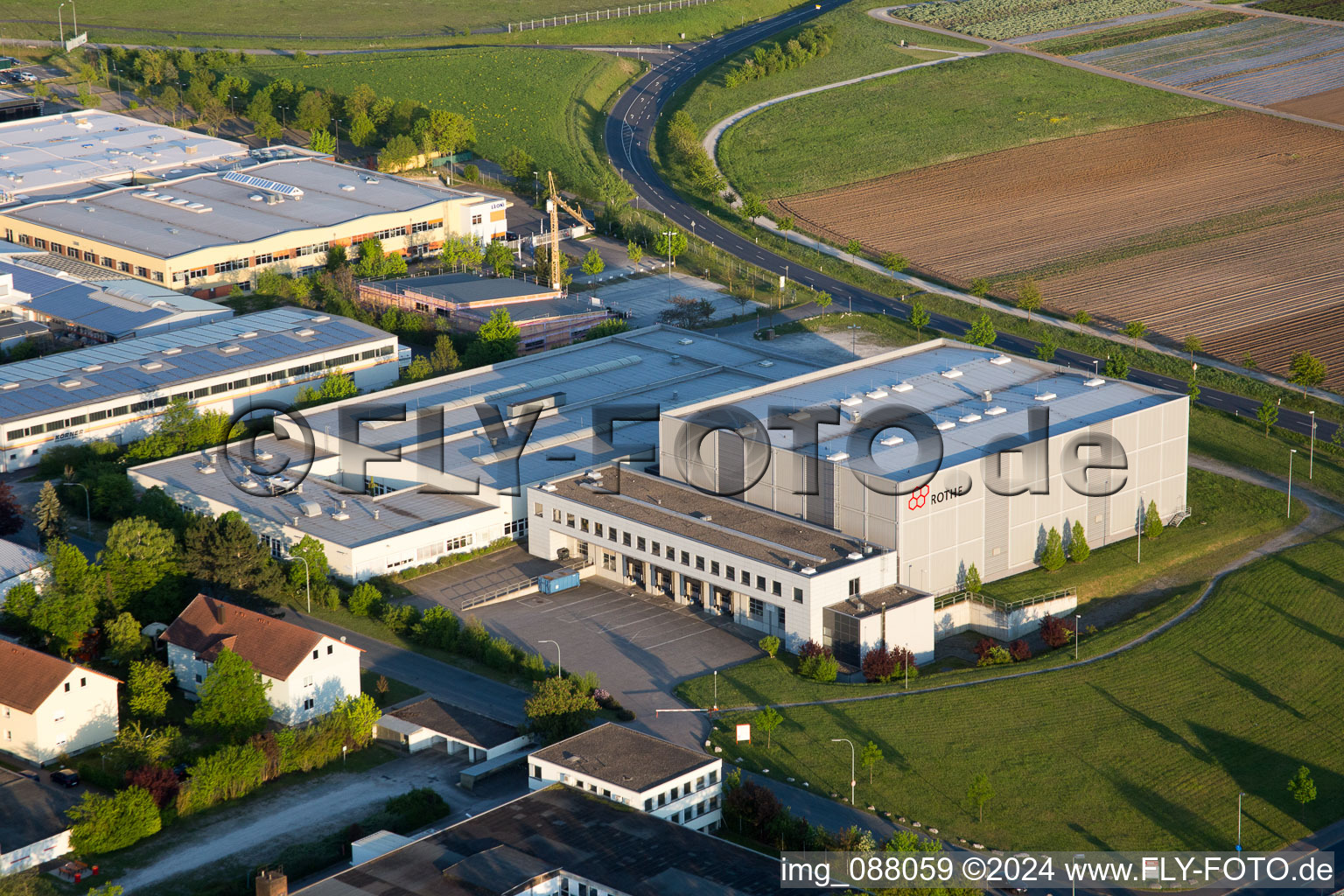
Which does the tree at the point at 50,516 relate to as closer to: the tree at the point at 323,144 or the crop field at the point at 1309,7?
the tree at the point at 323,144

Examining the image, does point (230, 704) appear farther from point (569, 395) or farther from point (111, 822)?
point (569, 395)

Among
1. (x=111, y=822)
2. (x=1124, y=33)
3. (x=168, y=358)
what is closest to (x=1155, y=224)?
(x=1124, y=33)

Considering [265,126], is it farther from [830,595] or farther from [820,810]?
[820,810]

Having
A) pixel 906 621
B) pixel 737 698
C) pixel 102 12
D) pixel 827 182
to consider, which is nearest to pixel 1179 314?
pixel 827 182

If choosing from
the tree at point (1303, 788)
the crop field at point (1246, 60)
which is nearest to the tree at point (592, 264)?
the tree at point (1303, 788)

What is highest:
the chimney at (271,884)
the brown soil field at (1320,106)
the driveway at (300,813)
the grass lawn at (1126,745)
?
the brown soil field at (1320,106)

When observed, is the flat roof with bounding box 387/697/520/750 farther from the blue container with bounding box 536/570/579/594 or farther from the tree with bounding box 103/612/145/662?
the blue container with bounding box 536/570/579/594
